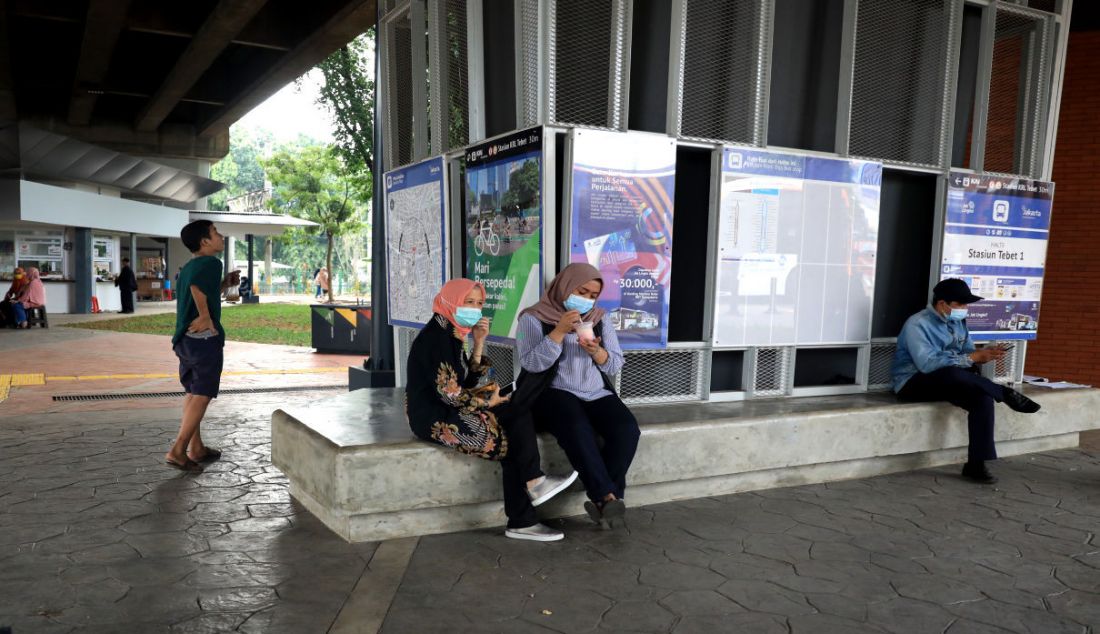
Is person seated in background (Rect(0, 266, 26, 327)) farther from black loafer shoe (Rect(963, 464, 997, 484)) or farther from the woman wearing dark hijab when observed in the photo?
black loafer shoe (Rect(963, 464, 997, 484))

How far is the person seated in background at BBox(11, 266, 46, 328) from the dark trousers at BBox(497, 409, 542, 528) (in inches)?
703

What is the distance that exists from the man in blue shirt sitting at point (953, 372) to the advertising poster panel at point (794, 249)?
50 cm

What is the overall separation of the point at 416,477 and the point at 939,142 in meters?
5.38

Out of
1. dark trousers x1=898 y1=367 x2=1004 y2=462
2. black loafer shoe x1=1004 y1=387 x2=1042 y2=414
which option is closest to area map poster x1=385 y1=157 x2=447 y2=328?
dark trousers x1=898 y1=367 x2=1004 y2=462

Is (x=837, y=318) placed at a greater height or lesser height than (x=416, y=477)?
greater

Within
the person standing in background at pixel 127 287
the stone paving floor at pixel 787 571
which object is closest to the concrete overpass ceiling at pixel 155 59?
the person standing in background at pixel 127 287

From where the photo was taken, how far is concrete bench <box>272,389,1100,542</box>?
172 inches

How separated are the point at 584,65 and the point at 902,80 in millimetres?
3079

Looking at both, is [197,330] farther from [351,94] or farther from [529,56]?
[351,94]

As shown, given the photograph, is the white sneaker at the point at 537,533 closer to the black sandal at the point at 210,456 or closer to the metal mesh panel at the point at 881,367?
the black sandal at the point at 210,456

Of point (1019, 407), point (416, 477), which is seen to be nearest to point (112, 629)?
point (416, 477)

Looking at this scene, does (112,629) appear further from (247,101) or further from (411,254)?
(247,101)

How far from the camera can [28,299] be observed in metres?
18.2

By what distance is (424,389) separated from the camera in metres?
4.45
